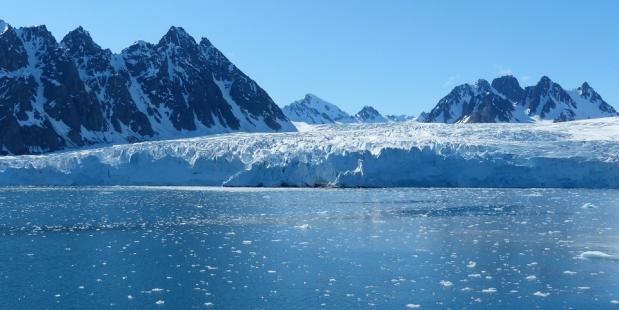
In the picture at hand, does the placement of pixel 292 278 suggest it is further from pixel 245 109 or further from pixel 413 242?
pixel 245 109

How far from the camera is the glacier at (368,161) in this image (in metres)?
60.0

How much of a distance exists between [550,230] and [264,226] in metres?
13.0

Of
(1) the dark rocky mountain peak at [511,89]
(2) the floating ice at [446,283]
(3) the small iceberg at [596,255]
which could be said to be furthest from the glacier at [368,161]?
(1) the dark rocky mountain peak at [511,89]

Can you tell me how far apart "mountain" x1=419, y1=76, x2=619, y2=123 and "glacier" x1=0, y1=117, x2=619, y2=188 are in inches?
4057

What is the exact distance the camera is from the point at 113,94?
365 feet

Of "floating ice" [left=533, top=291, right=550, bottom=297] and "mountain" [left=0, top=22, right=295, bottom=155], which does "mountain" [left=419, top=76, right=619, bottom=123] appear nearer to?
"mountain" [left=0, top=22, right=295, bottom=155]

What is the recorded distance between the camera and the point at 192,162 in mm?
68562

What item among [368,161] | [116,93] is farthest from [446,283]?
[116,93]

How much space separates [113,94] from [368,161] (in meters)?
63.7

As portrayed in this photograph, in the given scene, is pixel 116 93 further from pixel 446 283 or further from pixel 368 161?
pixel 446 283

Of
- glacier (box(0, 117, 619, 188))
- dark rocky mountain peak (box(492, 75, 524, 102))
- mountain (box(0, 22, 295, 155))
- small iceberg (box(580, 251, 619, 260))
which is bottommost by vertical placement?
small iceberg (box(580, 251, 619, 260))

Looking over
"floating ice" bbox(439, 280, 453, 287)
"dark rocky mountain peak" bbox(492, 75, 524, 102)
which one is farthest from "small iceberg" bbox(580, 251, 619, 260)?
"dark rocky mountain peak" bbox(492, 75, 524, 102)

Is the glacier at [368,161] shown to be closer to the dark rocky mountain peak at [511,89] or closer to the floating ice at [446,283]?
the floating ice at [446,283]

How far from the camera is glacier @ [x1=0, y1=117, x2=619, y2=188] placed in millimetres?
60031
